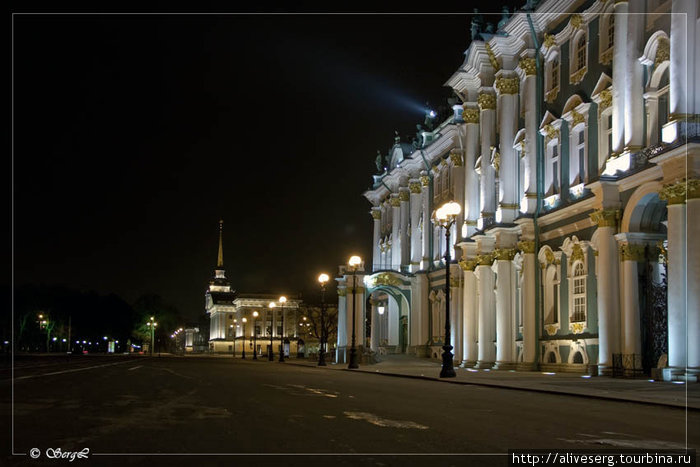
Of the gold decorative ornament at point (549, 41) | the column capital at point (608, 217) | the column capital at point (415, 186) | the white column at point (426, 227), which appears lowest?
the column capital at point (608, 217)

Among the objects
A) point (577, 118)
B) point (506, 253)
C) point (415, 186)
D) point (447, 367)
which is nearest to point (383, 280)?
point (415, 186)

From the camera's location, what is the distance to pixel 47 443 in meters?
9.82

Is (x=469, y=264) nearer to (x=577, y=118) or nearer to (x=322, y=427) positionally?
(x=577, y=118)

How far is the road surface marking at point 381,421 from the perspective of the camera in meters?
11.9

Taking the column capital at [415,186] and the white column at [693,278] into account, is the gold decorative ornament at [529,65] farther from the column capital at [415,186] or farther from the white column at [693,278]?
the column capital at [415,186]

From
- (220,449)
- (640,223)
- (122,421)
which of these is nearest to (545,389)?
(640,223)

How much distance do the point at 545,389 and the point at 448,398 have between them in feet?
14.9

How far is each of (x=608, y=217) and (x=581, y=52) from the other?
875 cm

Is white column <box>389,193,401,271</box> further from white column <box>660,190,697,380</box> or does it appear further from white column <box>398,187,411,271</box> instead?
white column <box>660,190,697,380</box>

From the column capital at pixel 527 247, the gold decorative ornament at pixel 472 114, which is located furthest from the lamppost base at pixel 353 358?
the gold decorative ornament at pixel 472 114

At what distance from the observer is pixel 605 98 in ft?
111

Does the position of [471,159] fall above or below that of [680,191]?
above

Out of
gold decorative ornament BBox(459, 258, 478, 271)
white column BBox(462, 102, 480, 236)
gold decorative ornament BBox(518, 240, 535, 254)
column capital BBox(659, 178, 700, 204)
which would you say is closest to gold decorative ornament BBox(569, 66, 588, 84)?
gold decorative ornament BBox(518, 240, 535, 254)

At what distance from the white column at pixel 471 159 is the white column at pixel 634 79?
17316mm
